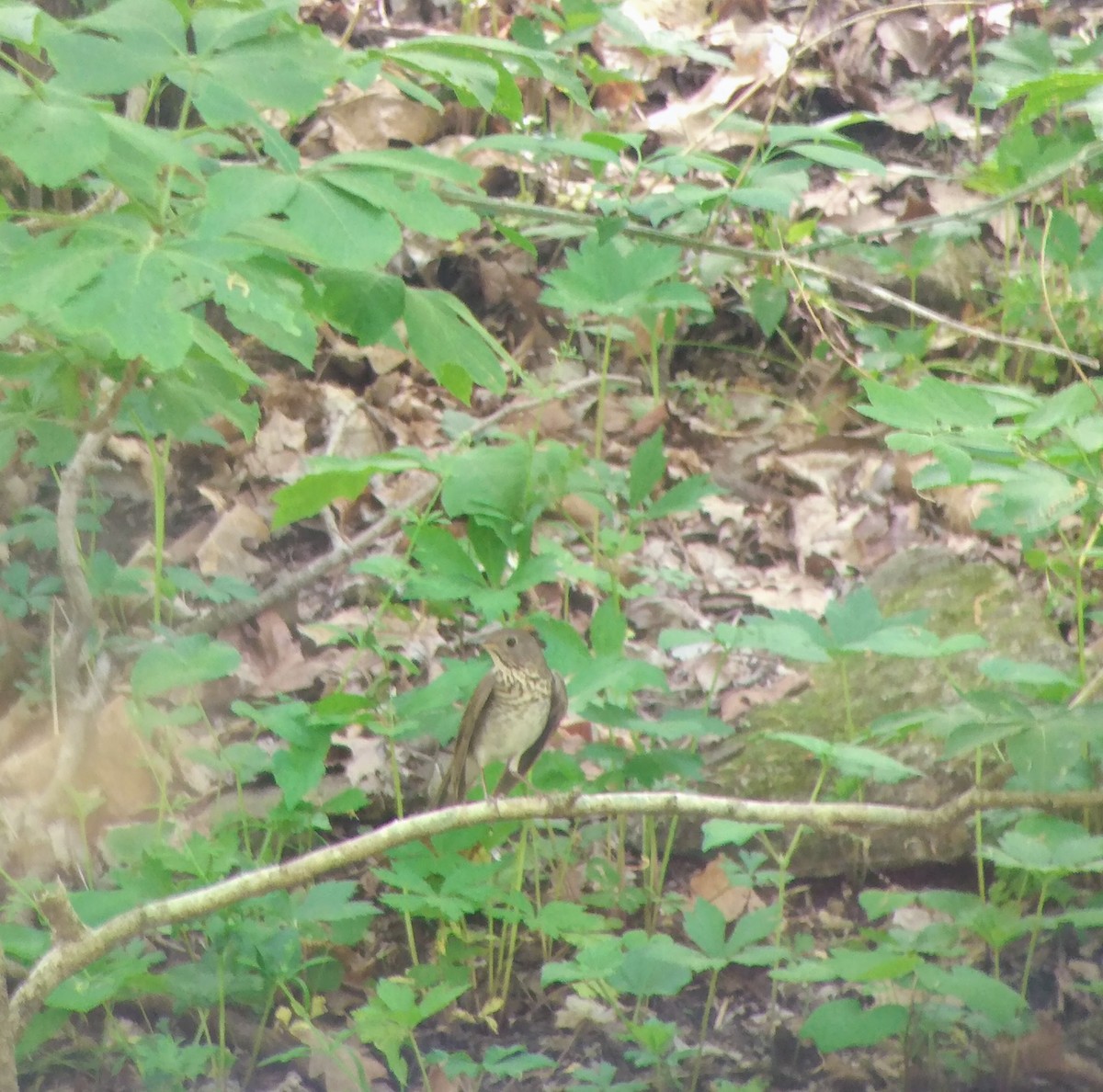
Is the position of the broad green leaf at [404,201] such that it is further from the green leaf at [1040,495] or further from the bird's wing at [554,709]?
the bird's wing at [554,709]

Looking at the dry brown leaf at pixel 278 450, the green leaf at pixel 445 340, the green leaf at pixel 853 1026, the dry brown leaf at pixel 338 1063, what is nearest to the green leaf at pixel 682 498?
the green leaf at pixel 445 340

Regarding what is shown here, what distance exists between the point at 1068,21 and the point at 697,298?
428cm

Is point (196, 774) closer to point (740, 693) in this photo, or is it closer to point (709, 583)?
point (740, 693)

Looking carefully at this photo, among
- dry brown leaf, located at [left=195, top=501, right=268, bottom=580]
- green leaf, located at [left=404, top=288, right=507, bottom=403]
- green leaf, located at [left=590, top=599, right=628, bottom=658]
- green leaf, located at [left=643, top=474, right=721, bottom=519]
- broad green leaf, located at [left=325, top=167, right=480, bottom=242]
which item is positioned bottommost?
dry brown leaf, located at [left=195, top=501, right=268, bottom=580]

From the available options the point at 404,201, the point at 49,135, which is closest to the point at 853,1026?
the point at 404,201

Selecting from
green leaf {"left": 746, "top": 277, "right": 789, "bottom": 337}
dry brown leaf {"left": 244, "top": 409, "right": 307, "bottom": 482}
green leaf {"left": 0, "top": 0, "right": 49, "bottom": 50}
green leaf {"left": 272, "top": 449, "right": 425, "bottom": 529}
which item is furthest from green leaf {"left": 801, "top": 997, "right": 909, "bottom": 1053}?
dry brown leaf {"left": 244, "top": 409, "right": 307, "bottom": 482}

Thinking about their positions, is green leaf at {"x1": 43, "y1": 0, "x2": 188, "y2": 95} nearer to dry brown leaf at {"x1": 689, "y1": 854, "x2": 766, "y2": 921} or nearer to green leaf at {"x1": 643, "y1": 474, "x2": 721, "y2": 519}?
green leaf at {"x1": 643, "y1": 474, "x2": 721, "y2": 519}

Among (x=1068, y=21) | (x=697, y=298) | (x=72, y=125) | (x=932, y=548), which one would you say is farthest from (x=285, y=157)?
(x=1068, y=21)

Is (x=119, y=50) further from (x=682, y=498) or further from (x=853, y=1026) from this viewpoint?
(x=853, y=1026)

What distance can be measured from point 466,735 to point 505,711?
103mm

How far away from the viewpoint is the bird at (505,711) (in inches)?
101

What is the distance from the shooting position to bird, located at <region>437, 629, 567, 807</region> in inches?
101

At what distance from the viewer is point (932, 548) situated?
380 cm

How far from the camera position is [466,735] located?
8.38 ft
